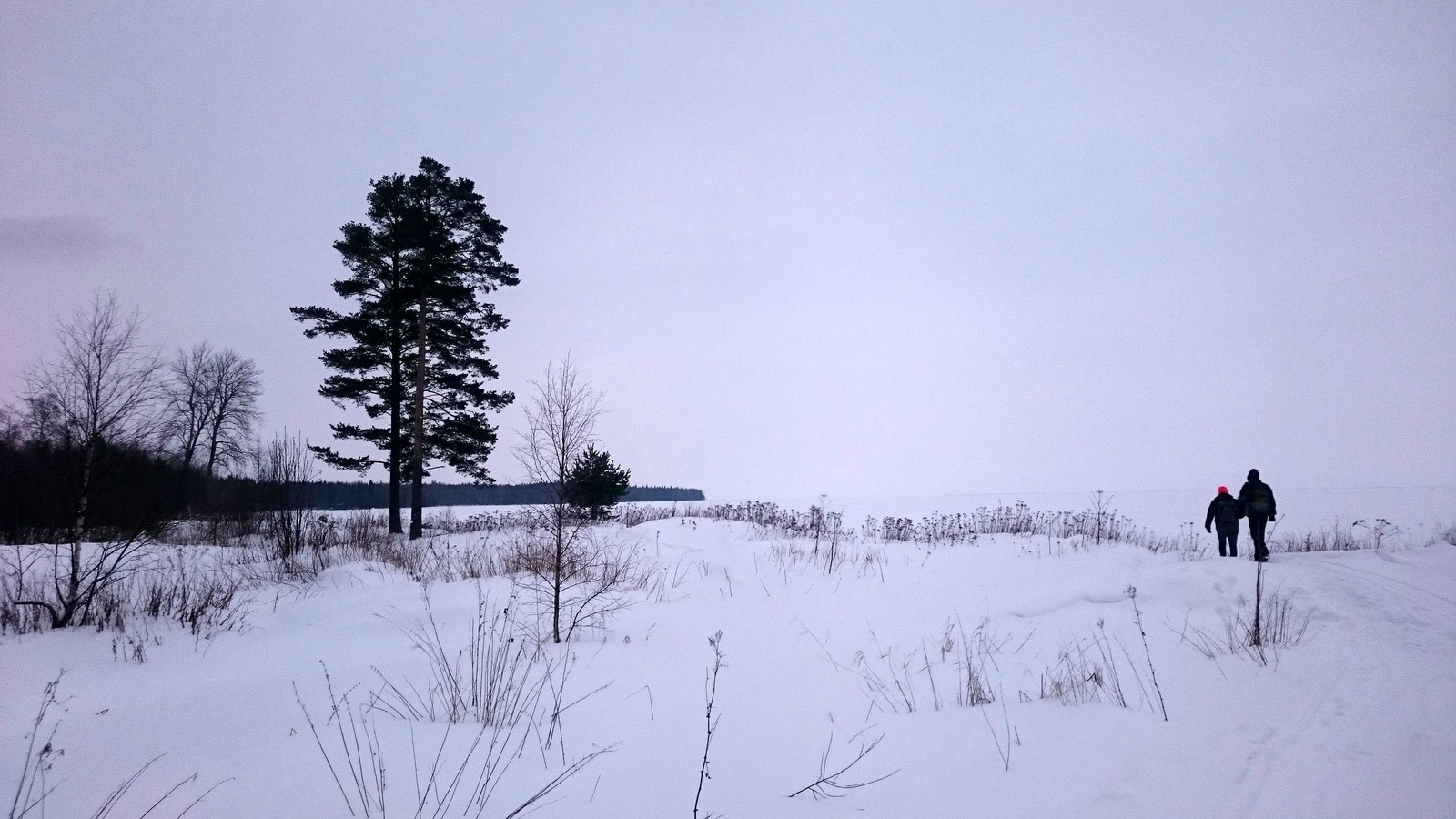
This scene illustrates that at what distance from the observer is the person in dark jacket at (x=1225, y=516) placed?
500 inches

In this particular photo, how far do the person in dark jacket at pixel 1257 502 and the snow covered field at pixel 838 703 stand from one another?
3.10 meters

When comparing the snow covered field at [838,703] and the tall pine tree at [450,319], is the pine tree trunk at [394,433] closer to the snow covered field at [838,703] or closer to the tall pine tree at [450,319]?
the tall pine tree at [450,319]

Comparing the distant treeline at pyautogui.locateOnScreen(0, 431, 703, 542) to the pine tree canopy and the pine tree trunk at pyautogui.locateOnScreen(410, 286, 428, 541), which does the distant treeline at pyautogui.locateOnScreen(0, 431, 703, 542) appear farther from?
the pine tree canopy

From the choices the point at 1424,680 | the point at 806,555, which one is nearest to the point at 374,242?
the point at 806,555

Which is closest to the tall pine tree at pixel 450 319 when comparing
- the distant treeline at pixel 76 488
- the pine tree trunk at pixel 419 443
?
the pine tree trunk at pixel 419 443

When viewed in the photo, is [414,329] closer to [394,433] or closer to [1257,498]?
[394,433]

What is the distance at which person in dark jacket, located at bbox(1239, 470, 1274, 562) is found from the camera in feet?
40.2

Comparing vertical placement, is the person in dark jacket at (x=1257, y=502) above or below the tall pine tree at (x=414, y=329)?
below

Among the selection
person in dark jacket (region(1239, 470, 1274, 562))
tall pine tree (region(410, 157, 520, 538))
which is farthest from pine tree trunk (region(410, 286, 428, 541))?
person in dark jacket (region(1239, 470, 1274, 562))

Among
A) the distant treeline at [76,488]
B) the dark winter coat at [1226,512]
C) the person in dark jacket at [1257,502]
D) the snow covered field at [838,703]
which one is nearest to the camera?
the snow covered field at [838,703]

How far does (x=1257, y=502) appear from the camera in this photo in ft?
40.7

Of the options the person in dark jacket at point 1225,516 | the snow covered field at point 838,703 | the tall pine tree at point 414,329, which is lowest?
the snow covered field at point 838,703

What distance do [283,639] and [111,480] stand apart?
4.26m

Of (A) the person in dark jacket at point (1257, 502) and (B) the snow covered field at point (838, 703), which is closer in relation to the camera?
(B) the snow covered field at point (838, 703)
